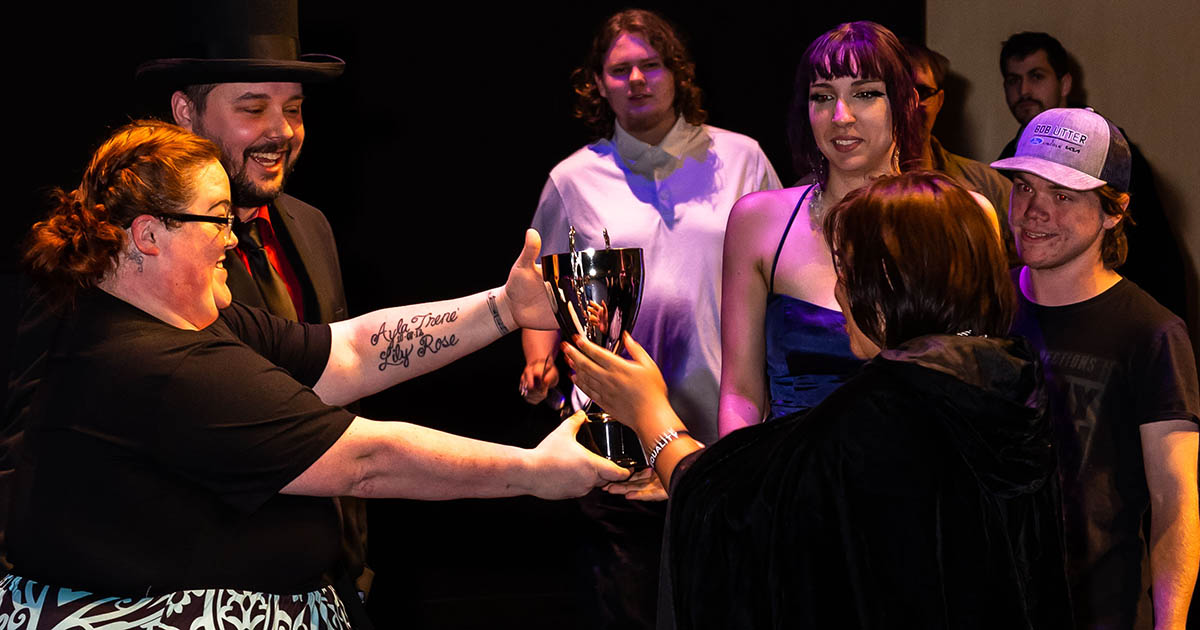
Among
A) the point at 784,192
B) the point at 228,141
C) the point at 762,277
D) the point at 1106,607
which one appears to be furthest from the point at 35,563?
the point at 1106,607

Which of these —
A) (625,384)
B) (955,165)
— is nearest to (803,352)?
(625,384)

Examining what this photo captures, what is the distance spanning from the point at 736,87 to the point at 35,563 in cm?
344

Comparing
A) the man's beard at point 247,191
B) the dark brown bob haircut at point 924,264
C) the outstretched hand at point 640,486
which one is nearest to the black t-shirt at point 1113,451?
the dark brown bob haircut at point 924,264

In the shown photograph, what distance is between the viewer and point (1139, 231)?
4.02 metres

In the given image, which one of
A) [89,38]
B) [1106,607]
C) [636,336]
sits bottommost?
[1106,607]

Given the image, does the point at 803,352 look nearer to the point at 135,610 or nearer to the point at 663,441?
the point at 663,441

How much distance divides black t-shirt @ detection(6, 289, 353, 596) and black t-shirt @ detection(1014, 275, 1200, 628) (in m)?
1.39

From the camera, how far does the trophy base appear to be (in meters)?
2.07

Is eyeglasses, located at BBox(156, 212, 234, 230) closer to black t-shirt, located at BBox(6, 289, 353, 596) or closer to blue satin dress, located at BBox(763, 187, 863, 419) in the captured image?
black t-shirt, located at BBox(6, 289, 353, 596)

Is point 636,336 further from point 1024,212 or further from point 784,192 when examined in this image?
point 1024,212

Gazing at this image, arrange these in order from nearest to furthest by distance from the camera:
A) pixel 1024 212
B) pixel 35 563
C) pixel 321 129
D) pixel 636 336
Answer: pixel 35 563 < pixel 1024 212 < pixel 636 336 < pixel 321 129

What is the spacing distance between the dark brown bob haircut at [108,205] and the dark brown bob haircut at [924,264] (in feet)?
3.49

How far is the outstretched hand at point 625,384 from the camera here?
1.88 m

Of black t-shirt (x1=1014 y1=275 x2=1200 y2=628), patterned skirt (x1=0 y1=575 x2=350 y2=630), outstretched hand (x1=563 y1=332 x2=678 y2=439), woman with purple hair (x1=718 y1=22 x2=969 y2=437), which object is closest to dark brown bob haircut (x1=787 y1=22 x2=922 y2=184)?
woman with purple hair (x1=718 y1=22 x2=969 y2=437)
